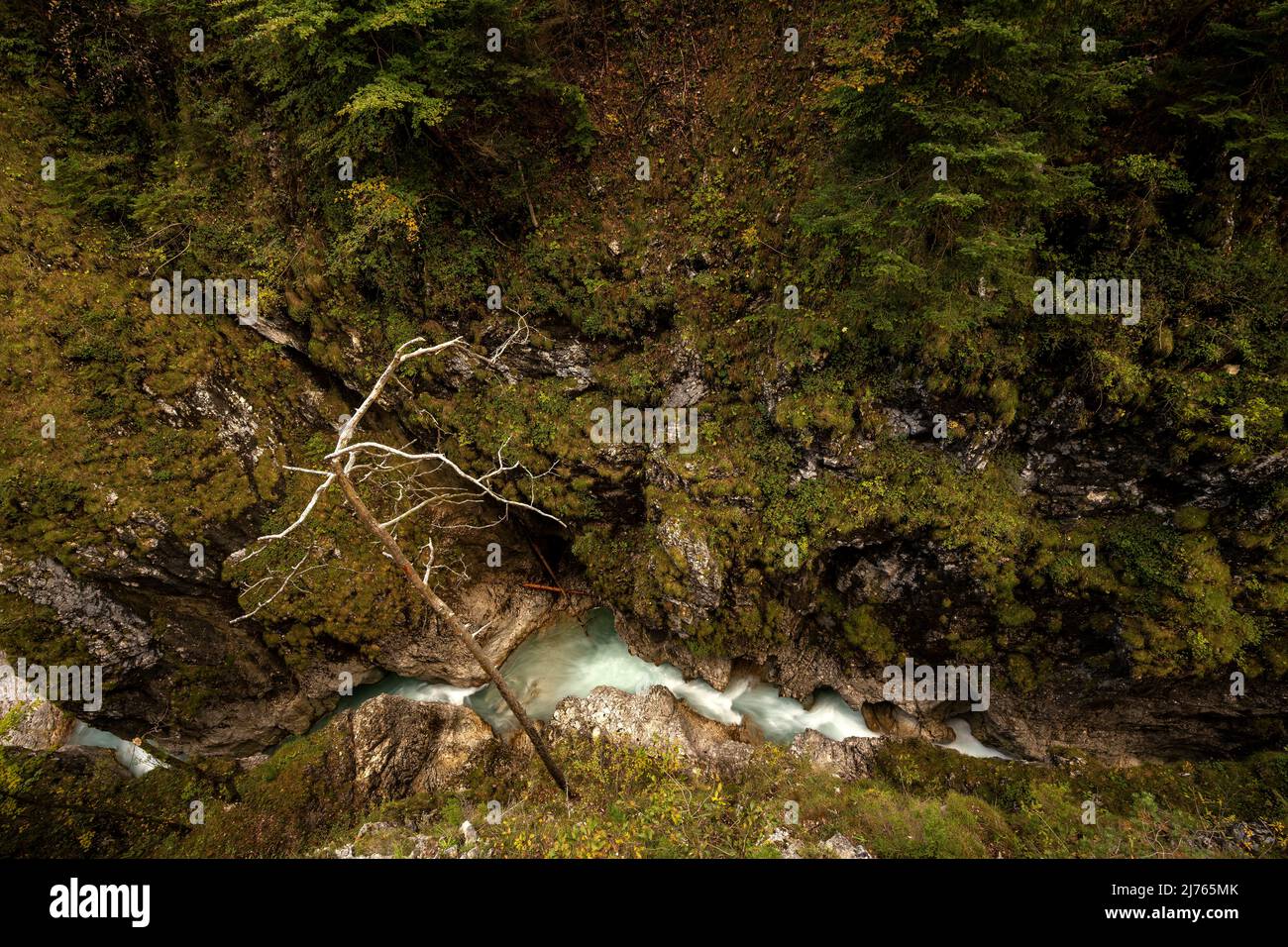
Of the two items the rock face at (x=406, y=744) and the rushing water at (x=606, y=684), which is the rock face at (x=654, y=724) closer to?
the rushing water at (x=606, y=684)

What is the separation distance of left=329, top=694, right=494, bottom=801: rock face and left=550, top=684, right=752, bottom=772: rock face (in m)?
2.11

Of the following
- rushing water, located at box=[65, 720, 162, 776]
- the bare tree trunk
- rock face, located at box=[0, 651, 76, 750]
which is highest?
the bare tree trunk

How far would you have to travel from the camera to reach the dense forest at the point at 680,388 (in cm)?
712

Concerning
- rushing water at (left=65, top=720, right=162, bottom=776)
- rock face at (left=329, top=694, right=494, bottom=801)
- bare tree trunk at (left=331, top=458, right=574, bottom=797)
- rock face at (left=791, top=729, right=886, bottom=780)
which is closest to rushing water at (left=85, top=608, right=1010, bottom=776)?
rushing water at (left=65, top=720, right=162, bottom=776)

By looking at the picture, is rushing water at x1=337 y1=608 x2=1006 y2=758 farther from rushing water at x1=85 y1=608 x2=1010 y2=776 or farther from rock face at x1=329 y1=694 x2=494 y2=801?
rock face at x1=329 y1=694 x2=494 y2=801

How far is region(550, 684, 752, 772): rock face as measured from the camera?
982 cm

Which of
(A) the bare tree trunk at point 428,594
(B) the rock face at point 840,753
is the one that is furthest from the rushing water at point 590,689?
(A) the bare tree trunk at point 428,594

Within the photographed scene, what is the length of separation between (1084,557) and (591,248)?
11.9 metres

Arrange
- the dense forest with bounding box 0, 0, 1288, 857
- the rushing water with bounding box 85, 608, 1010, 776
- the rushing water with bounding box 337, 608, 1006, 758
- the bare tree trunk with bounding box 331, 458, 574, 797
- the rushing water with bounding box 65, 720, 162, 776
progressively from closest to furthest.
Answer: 1. the bare tree trunk with bounding box 331, 458, 574, 797
2. the dense forest with bounding box 0, 0, 1288, 857
3. the rushing water with bounding box 65, 720, 162, 776
4. the rushing water with bounding box 85, 608, 1010, 776
5. the rushing water with bounding box 337, 608, 1006, 758

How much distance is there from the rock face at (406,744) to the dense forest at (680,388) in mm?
321

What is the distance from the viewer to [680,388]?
10656mm

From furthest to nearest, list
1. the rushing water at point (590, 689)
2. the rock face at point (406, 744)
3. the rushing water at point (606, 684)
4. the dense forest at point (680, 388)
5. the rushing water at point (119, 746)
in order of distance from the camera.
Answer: the rushing water at point (606, 684) → the rushing water at point (590, 689) → the rushing water at point (119, 746) → the rock face at point (406, 744) → the dense forest at point (680, 388)

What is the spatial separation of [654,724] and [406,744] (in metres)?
5.59

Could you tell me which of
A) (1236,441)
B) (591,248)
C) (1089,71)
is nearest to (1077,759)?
(1236,441)
